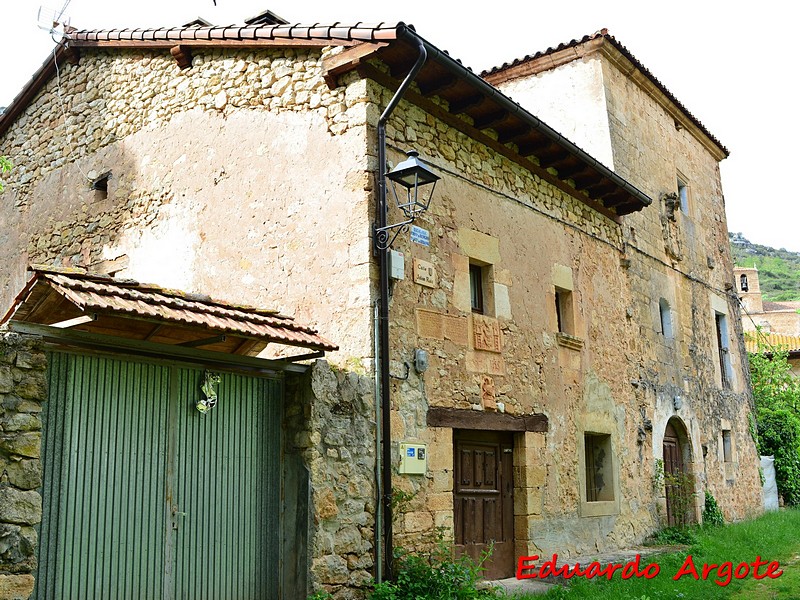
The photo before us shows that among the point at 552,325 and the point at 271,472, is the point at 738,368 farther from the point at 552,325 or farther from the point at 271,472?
the point at 271,472

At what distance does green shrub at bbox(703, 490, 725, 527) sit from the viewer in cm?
1274

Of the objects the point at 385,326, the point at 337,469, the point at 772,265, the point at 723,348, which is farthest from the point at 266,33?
the point at 772,265

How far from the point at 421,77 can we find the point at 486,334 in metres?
2.67

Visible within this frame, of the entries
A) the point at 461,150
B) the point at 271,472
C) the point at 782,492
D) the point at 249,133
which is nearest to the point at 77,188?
the point at 249,133

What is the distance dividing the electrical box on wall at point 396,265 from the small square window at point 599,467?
4.35 metres

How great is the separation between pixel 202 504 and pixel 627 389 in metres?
7.01

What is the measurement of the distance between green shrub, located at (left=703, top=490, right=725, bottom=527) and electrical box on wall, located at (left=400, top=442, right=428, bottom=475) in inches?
289

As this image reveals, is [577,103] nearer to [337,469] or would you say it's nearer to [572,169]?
[572,169]

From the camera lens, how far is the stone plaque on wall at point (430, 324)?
7496 millimetres

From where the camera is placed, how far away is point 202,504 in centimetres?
575

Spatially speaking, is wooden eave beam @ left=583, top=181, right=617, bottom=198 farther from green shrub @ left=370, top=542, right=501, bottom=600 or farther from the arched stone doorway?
green shrub @ left=370, top=542, right=501, bottom=600

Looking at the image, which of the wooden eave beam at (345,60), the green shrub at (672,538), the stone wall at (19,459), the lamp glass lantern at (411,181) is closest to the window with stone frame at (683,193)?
the green shrub at (672,538)

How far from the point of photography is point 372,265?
7016 mm

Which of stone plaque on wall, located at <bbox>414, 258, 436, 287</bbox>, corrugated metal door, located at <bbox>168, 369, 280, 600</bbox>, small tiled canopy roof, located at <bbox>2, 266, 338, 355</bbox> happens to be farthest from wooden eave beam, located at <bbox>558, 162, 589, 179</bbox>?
corrugated metal door, located at <bbox>168, 369, 280, 600</bbox>
